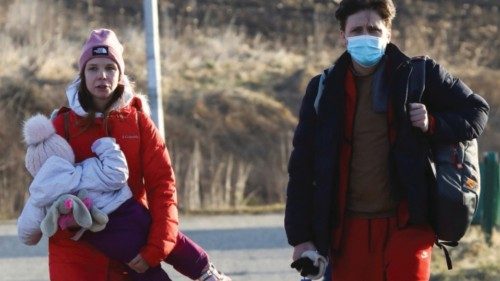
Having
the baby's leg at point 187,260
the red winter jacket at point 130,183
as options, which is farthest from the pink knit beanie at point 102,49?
the baby's leg at point 187,260

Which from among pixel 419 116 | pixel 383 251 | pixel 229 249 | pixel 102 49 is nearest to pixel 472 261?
pixel 229 249

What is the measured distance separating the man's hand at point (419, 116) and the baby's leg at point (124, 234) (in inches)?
48.3

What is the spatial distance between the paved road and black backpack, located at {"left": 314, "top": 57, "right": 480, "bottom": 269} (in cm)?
493

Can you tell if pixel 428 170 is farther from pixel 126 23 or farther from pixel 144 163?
pixel 126 23

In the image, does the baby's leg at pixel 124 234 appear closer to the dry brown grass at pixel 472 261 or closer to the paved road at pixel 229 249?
the dry brown grass at pixel 472 261

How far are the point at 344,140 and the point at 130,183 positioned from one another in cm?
96

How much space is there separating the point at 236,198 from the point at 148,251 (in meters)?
11.7

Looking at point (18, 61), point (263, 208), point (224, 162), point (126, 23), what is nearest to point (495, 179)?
point (263, 208)

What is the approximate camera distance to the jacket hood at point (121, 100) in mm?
5230

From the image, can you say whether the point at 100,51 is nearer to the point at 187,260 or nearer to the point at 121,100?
the point at 121,100

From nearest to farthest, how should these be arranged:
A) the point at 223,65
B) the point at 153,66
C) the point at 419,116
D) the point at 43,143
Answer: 1. the point at 419,116
2. the point at 43,143
3. the point at 153,66
4. the point at 223,65

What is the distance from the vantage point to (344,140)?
16.9 feet

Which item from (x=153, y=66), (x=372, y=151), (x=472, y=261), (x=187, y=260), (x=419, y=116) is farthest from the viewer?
(x=153, y=66)

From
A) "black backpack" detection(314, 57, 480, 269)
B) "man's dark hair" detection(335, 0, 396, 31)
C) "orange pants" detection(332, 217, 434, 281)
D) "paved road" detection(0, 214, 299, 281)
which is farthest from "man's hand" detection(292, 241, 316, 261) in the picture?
"paved road" detection(0, 214, 299, 281)
